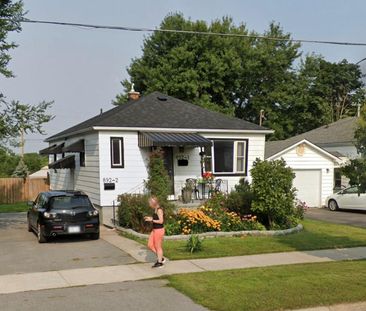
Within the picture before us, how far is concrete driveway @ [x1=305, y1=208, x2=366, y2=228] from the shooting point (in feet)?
66.3

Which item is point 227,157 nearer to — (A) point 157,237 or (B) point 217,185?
(B) point 217,185

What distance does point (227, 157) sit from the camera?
20766mm

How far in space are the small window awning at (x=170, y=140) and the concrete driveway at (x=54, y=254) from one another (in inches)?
194

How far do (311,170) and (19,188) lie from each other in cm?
1759

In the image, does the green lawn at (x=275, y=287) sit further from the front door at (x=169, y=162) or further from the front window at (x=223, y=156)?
the front window at (x=223, y=156)


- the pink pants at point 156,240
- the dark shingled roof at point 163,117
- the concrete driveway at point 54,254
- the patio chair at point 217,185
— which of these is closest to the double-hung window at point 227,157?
the patio chair at point 217,185

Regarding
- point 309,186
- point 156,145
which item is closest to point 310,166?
point 309,186

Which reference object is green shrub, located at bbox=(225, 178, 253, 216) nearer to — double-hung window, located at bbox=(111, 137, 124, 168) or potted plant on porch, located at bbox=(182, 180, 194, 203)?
potted plant on porch, located at bbox=(182, 180, 194, 203)

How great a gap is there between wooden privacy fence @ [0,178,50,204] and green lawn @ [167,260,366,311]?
75.6 ft

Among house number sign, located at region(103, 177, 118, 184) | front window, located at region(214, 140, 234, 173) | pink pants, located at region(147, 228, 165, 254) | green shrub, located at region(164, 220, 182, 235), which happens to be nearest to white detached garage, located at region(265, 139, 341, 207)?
front window, located at region(214, 140, 234, 173)

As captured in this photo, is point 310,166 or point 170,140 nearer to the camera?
point 170,140

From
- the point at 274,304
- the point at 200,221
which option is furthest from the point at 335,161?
the point at 274,304

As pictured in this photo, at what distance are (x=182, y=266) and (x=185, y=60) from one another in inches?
1344

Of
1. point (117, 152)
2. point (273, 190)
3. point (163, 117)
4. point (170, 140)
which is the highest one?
point (163, 117)
